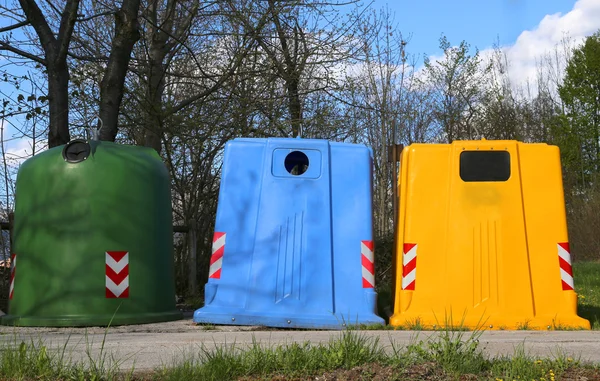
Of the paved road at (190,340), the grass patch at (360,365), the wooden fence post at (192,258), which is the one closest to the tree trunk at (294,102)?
the wooden fence post at (192,258)

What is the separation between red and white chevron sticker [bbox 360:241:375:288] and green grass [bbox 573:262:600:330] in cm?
204

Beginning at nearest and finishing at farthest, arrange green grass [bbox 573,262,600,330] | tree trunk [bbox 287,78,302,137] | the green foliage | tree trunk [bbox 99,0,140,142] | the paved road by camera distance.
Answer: the paved road → green grass [bbox 573,262,600,330] → tree trunk [bbox 99,0,140,142] → tree trunk [bbox 287,78,302,137] → the green foliage

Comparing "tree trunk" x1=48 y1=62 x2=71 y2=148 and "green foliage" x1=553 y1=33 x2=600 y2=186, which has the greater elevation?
"green foliage" x1=553 y1=33 x2=600 y2=186

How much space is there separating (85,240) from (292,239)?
1908 mm

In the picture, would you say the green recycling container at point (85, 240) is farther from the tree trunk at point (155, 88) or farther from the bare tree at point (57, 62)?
the tree trunk at point (155, 88)

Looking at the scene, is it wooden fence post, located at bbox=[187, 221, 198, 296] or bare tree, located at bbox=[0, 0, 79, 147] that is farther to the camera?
wooden fence post, located at bbox=[187, 221, 198, 296]

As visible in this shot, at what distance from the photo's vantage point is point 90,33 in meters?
12.0

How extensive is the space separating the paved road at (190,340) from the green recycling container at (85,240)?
27cm

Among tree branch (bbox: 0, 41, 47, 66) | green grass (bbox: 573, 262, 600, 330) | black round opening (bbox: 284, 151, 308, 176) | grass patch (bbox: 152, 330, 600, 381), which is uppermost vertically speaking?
tree branch (bbox: 0, 41, 47, 66)

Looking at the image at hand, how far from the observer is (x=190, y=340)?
214 inches

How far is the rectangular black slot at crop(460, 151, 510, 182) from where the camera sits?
7195 millimetres

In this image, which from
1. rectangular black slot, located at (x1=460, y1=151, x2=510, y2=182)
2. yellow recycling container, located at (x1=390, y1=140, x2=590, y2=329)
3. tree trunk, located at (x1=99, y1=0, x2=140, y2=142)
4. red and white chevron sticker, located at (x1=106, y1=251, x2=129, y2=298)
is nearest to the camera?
yellow recycling container, located at (x1=390, y1=140, x2=590, y2=329)

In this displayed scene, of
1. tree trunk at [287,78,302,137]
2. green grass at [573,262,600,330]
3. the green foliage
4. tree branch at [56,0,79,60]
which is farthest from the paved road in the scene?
the green foliage

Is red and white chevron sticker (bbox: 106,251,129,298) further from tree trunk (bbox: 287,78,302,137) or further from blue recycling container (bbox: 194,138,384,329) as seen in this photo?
tree trunk (bbox: 287,78,302,137)
